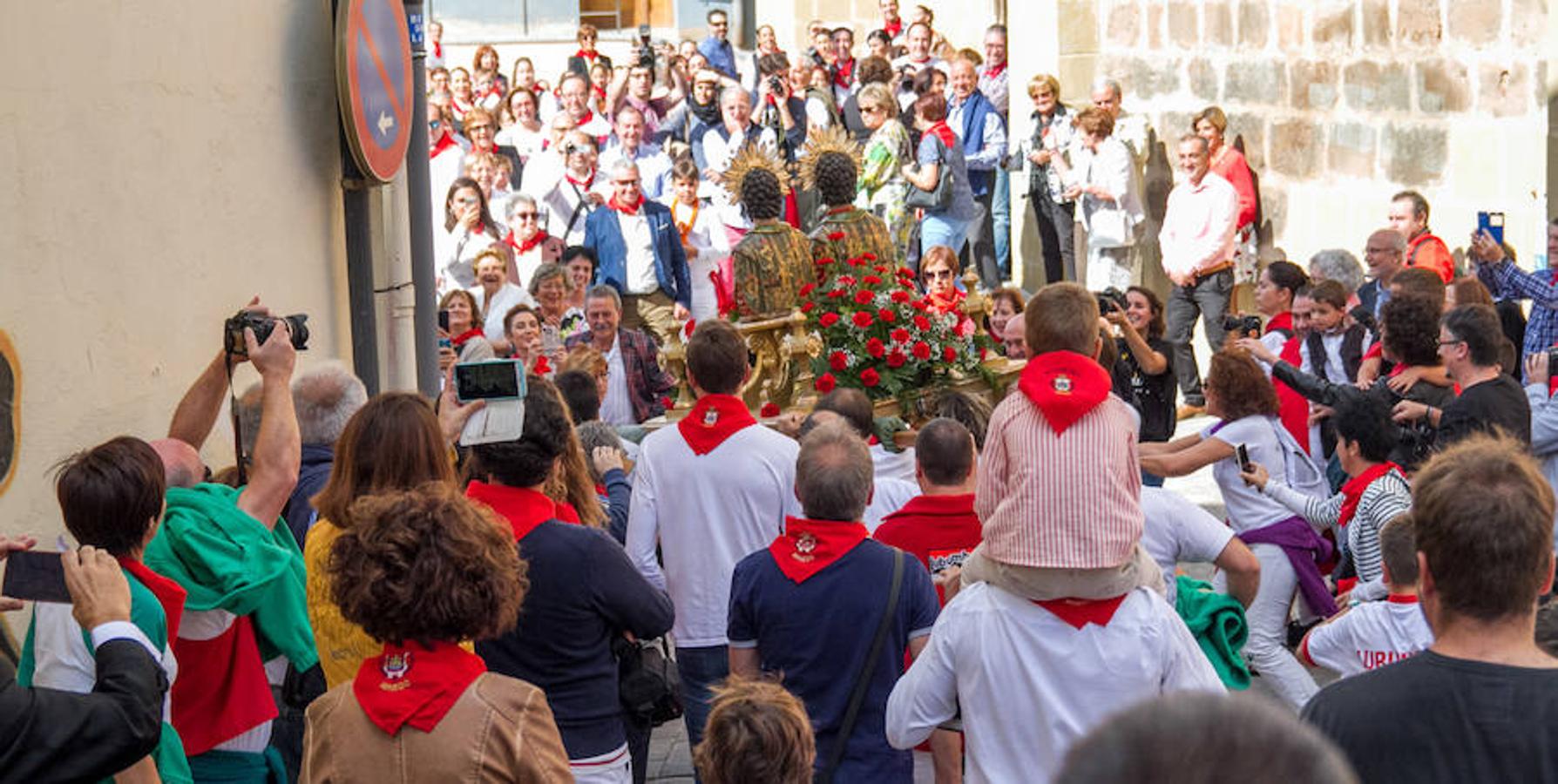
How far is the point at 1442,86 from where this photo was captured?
13.0 m

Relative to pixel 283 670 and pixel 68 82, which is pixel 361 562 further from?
pixel 68 82

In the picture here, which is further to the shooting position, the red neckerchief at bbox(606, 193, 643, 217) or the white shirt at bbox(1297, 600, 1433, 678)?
the red neckerchief at bbox(606, 193, 643, 217)

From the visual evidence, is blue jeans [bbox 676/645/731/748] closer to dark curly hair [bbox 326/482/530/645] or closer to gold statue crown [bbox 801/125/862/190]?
dark curly hair [bbox 326/482/530/645]

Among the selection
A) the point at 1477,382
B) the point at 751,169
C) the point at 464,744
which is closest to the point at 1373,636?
the point at 1477,382

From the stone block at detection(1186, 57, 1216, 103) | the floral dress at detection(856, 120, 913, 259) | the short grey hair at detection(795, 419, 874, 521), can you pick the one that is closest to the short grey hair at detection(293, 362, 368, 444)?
the short grey hair at detection(795, 419, 874, 521)

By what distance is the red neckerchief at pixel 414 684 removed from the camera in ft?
11.6

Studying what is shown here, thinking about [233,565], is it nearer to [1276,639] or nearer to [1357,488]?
[1276,639]

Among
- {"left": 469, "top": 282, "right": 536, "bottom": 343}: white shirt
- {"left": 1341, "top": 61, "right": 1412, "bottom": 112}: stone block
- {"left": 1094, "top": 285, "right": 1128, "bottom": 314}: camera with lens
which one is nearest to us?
{"left": 1094, "top": 285, "right": 1128, "bottom": 314}: camera with lens

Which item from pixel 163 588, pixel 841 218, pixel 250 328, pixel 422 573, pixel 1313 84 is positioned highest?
pixel 1313 84

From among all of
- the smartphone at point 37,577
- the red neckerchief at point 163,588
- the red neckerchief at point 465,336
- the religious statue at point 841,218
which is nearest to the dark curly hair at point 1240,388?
the religious statue at point 841,218

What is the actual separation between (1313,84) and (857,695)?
10.7 metres

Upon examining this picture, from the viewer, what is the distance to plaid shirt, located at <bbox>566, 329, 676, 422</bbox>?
31.0 ft

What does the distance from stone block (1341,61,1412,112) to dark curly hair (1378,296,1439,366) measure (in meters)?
5.98

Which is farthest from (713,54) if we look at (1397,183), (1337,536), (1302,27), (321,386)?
(321,386)
